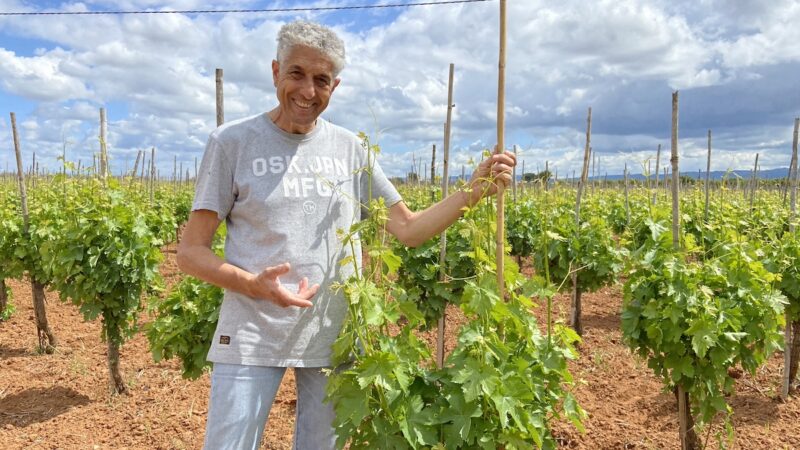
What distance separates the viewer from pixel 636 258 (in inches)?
158

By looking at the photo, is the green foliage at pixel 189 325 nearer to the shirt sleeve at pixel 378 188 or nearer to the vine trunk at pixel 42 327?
the shirt sleeve at pixel 378 188

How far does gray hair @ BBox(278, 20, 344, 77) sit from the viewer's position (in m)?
2.06

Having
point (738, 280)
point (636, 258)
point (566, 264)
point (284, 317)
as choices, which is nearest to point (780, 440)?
point (738, 280)

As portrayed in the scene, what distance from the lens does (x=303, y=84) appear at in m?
2.12

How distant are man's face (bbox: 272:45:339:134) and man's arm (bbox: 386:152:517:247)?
0.57 m

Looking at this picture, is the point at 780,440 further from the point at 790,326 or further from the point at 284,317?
the point at 284,317

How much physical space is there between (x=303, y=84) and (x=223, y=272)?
72cm

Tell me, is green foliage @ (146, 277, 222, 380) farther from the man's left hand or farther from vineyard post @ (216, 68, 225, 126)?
the man's left hand

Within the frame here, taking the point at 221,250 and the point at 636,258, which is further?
the point at 221,250

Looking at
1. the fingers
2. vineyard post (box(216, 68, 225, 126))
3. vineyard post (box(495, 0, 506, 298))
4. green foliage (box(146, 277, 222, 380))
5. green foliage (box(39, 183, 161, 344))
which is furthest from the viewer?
green foliage (box(39, 183, 161, 344))

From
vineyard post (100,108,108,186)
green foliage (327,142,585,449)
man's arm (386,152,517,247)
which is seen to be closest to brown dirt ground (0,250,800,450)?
green foliage (327,142,585,449)

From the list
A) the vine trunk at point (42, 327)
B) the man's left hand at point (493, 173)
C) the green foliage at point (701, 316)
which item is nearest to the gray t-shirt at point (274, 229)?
the man's left hand at point (493, 173)

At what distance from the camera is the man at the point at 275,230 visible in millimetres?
2115

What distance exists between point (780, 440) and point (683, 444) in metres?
1.37
